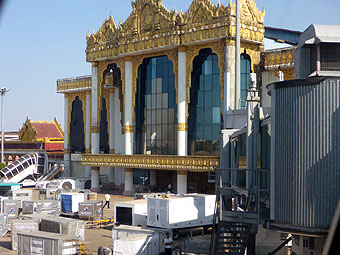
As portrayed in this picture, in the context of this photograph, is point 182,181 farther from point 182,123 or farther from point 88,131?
point 88,131

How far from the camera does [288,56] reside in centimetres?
5134

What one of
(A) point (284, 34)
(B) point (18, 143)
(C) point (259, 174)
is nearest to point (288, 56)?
(A) point (284, 34)

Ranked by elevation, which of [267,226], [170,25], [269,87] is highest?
[170,25]

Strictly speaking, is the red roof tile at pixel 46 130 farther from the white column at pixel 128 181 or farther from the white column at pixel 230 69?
the white column at pixel 230 69

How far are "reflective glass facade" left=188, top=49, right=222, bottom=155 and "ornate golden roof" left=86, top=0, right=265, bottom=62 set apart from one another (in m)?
3.09

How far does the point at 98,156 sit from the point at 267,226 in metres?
47.7

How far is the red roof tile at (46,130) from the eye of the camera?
10267 cm

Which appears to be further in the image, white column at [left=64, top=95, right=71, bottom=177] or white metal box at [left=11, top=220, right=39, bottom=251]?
white column at [left=64, top=95, right=71, bottom=177]

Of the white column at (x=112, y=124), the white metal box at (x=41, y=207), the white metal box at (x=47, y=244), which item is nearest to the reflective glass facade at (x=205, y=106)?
the white column at (x=112, y=124)

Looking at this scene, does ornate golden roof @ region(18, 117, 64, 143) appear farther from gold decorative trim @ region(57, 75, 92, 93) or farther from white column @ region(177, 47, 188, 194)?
white column @ region(177, 47, 188, 194)

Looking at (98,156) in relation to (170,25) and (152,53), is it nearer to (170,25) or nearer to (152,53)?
(152,53)

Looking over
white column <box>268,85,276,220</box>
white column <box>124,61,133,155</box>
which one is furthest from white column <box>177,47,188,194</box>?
white column <box>268,85,276,220</box>

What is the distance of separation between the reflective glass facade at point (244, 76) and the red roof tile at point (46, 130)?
61.4 m

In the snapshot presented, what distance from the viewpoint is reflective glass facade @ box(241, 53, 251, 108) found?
51.8 metres
